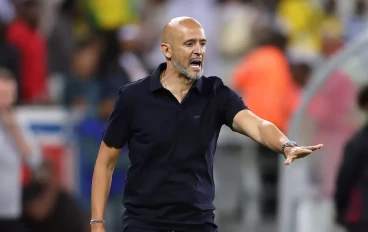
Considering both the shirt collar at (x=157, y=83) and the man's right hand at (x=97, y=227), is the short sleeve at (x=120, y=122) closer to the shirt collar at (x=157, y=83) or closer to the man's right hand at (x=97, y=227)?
the shirt collar at (x=157, y=83)

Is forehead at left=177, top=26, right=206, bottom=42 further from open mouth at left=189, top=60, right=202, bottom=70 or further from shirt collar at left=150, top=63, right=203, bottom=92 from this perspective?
shirt collar at left=150, top=63, right=203, bottom=92

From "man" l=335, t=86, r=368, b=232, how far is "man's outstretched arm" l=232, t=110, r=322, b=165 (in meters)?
3.26

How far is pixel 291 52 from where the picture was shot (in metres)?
13.9

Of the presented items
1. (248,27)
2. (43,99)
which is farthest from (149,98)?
(248,27)

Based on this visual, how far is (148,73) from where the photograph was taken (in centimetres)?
→ 1240

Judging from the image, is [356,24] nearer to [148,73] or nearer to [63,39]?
[148,73]

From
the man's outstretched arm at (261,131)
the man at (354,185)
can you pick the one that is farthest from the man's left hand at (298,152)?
the man at (354,185)

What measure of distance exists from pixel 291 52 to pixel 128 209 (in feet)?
26.6

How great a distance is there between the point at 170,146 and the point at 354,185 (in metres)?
3.58

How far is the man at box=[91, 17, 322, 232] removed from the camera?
5.91 metres

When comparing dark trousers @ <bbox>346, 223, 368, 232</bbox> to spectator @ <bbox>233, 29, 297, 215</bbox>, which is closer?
dark trousers @ <bbox>346, 223, 368, 232</bbox>

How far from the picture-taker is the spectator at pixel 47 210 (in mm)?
11617

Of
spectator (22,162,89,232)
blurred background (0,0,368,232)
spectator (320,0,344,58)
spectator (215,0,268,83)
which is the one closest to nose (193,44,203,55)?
blurred background (0,0,368,232)

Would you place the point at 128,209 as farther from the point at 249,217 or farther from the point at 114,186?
the point at 249,217
